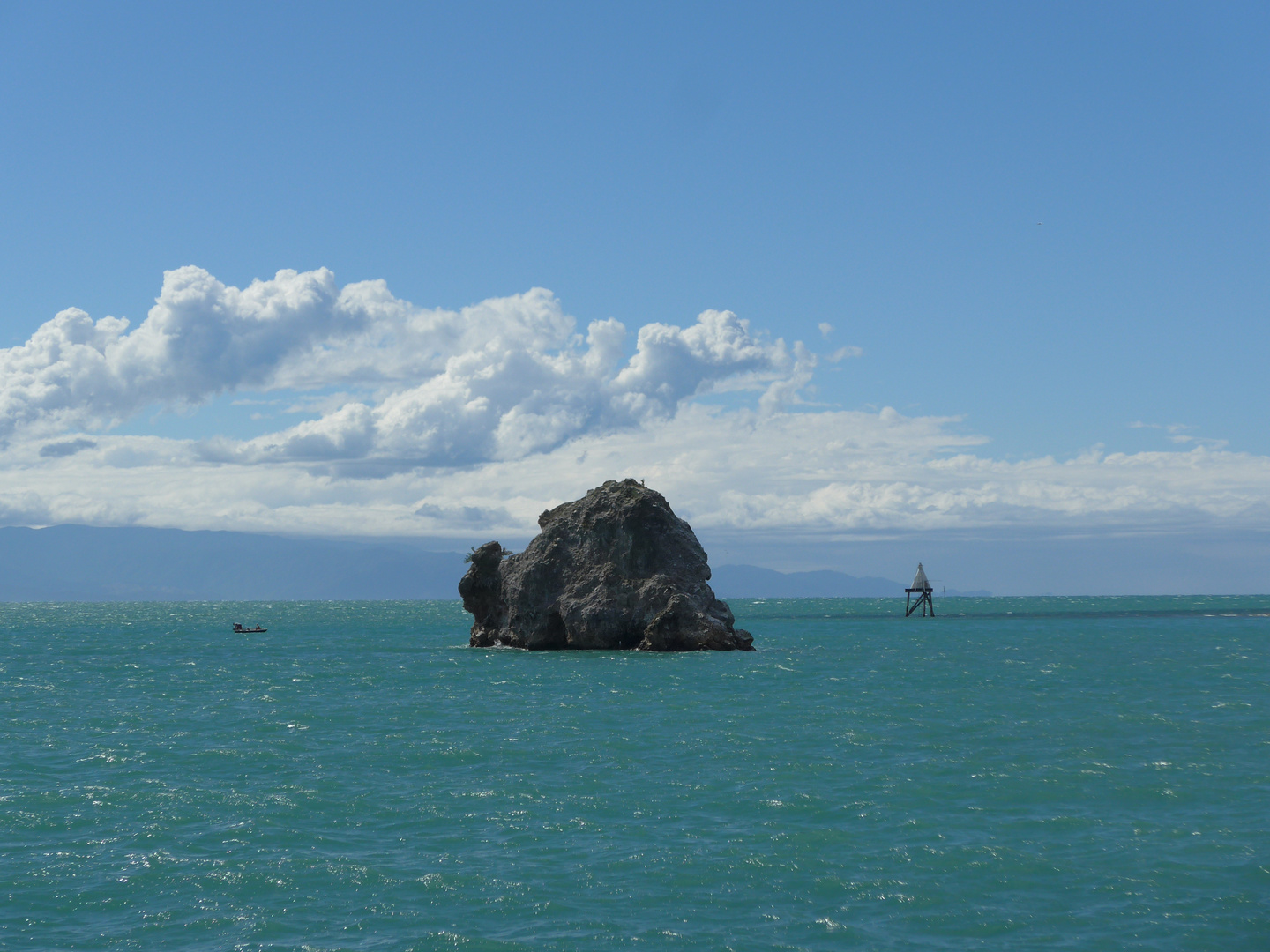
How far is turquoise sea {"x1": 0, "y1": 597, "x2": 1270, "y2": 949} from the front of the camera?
47.2ft

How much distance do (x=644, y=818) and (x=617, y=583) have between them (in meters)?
42.1

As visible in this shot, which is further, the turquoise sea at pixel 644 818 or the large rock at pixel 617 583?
the large rock at pixel 617 583

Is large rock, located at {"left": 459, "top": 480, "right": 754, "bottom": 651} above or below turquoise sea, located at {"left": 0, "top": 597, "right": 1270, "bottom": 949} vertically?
above

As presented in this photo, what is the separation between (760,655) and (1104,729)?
2978 centimetres

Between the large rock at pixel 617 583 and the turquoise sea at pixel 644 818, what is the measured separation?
19183 millimetres

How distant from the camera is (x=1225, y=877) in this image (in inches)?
632

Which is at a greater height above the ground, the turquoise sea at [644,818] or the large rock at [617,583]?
the large rock at [617,583]

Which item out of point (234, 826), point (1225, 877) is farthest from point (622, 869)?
point (1225, 877)

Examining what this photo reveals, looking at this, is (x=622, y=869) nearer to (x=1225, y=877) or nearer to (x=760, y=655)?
(x=1225, y=877)

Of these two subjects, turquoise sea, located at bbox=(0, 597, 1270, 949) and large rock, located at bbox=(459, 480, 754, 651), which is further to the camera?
large rock, located at bbox=(459, 480, 754, 651)

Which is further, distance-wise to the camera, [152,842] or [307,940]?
[152,842]

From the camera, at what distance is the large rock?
201ft

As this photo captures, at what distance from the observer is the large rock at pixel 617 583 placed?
6122cm

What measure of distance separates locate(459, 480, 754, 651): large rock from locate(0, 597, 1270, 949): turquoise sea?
1918 cm
